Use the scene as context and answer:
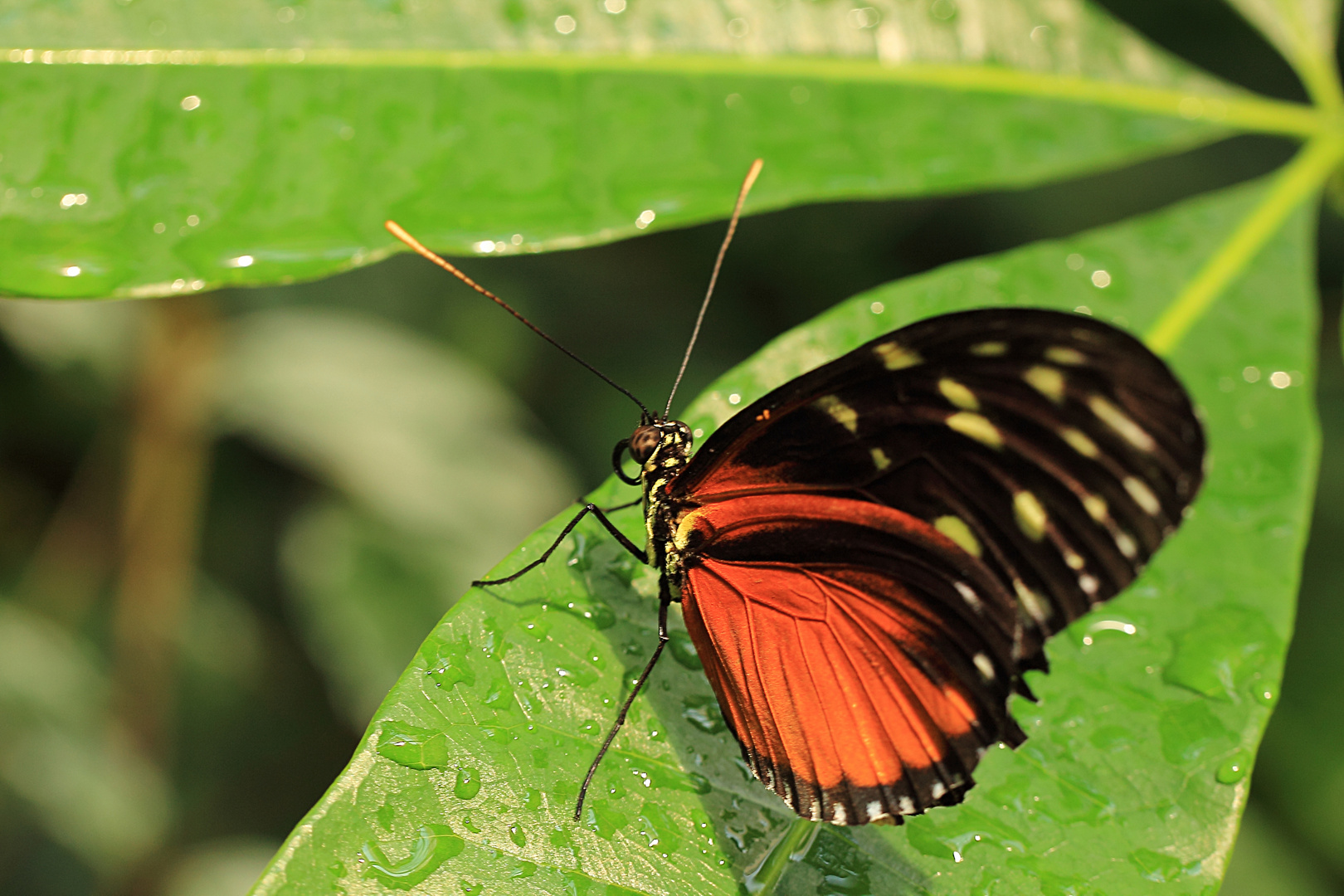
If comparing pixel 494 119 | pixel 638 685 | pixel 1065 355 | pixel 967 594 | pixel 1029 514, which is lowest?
pixel 638 685

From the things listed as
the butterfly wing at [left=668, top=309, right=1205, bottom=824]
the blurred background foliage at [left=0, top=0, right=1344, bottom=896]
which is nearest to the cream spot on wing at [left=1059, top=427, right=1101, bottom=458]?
the butterfly wing at [left=668, top=309, right=1205, bottom=824]

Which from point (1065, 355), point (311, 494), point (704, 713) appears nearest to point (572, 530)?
point (704, 713)

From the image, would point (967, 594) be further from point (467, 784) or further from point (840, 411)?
point (467, 784)

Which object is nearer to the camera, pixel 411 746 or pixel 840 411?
pixel 411 746

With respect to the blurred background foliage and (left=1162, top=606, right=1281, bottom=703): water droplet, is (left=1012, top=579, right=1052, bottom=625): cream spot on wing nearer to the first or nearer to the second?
(left=1162, top=606, right=1281, bottom=703): water droplet

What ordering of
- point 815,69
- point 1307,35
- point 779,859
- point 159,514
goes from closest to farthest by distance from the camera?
1. point 779,859
2. point 815,69
3. point 1307,35
4. point 159,514

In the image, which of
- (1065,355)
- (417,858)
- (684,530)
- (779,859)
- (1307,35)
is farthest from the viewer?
(1307,35)
